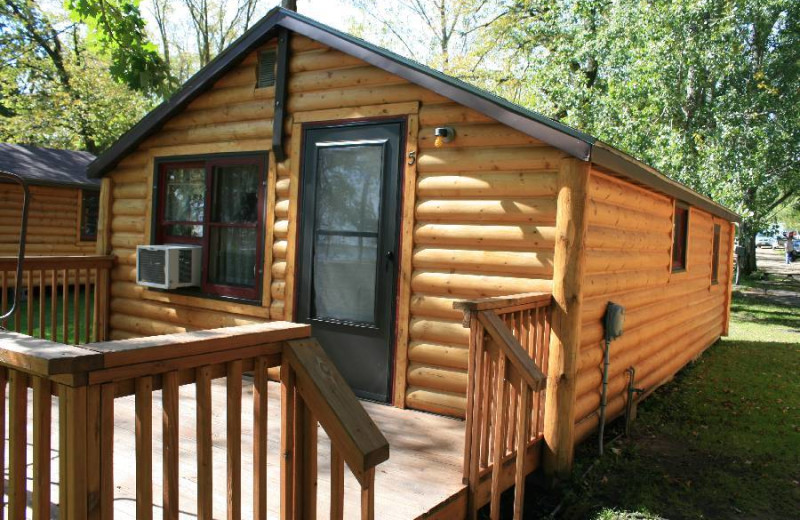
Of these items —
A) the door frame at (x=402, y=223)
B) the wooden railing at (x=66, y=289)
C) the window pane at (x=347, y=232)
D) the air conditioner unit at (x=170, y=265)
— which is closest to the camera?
the door frame at (x=402, y=223)

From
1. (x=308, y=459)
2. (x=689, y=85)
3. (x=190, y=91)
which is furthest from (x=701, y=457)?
(x=689, y=85)

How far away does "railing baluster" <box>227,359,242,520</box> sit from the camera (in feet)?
6.24

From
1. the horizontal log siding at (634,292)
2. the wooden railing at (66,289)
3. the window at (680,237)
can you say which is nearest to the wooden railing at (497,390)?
the horizontal log siding at (634,292)

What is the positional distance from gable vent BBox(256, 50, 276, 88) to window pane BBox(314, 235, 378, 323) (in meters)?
1.73

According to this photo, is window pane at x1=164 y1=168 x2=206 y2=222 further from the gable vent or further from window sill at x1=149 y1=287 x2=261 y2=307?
the gable vent

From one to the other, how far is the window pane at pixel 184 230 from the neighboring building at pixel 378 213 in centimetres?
3

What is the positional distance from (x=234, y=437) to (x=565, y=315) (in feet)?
9.58

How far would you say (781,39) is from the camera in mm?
16375

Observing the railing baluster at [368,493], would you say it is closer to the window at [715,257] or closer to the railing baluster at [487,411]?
the railing baluster at [487,411]

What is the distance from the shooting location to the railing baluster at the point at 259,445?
1.99 m

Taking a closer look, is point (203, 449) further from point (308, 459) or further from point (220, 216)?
point (220, 216)

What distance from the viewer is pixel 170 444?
1.77m

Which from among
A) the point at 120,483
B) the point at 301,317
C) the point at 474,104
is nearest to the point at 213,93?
the point at 301,317

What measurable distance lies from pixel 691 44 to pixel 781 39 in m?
5.18
